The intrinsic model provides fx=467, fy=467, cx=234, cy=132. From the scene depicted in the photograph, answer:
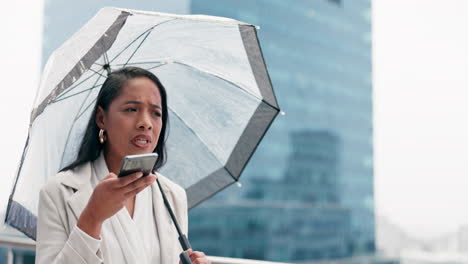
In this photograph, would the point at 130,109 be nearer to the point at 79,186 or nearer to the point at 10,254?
the point at 79,186

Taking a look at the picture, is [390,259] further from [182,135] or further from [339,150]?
[182,135]

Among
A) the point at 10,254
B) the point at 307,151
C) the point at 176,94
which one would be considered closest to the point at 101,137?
the point at 176,94

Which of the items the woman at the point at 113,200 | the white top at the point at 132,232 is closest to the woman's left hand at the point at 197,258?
the woman at the point at 113,200

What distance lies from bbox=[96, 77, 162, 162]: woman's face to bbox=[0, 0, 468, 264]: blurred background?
35.7 m

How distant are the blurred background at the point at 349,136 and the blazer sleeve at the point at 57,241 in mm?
35840

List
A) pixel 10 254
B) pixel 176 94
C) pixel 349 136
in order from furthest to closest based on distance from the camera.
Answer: pixel 349 136
pixel 10 254
pixel 176 94

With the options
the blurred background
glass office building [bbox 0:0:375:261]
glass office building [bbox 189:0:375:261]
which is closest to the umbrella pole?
the blurred background

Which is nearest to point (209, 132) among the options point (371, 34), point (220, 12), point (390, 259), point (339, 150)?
point (220, 12)

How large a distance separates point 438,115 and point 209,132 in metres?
78.4

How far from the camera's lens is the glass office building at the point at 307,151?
48500 millimetres

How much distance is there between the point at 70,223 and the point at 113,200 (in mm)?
254

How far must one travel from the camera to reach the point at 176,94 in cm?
180

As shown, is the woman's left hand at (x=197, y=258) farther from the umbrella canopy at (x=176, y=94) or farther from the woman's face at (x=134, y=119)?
the umbrella canopy at (x=176, y=94)

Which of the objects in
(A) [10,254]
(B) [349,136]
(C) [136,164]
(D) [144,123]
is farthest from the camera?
(B) [349,136]
